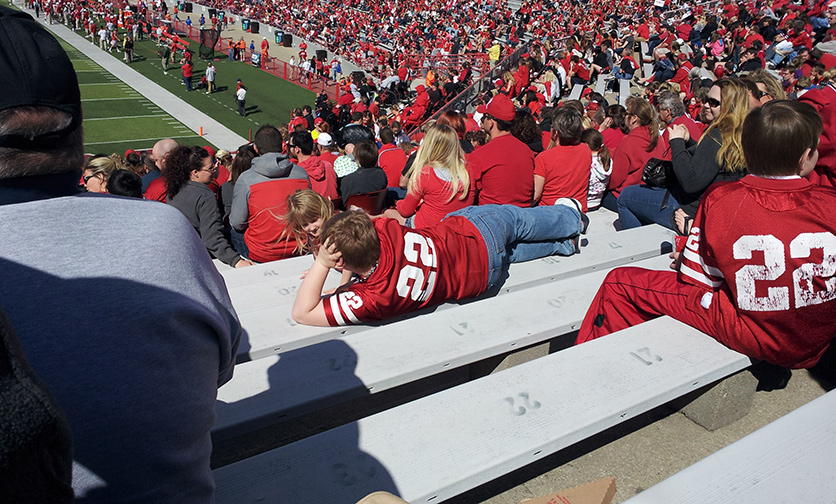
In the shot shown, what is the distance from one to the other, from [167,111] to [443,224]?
66.2 feet

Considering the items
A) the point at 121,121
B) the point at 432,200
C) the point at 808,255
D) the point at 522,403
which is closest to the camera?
the point at 522,403

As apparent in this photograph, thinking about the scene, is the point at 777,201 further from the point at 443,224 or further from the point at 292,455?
the point at 292,455

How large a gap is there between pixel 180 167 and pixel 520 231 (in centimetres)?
265

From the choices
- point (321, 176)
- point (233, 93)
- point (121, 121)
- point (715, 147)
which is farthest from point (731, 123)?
point (233, 93)

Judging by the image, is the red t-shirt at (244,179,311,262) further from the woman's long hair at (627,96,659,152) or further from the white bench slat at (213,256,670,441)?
the woman's long hair at (627,96,659,152)

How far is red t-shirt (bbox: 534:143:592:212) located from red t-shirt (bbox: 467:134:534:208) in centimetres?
26

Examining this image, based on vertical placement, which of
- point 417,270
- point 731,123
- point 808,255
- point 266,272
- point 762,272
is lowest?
point 266,272

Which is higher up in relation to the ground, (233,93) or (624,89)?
(624,89)

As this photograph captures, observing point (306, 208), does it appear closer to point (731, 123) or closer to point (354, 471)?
point (354, 471)

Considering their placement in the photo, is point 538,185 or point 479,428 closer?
point 479,428

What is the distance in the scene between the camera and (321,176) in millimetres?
6219

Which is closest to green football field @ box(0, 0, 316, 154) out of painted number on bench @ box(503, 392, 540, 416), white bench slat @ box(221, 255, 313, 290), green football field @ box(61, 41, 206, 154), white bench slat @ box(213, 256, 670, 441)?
green football field @ box(61, 41, 206, 154)

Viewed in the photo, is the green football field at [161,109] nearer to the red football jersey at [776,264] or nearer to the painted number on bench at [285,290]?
the painted number on bench at [285,290]

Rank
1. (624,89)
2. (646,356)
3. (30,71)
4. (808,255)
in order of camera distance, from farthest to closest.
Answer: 1. (624,89)
2. (646,356)
3. (808,255)
4. (30,71)
